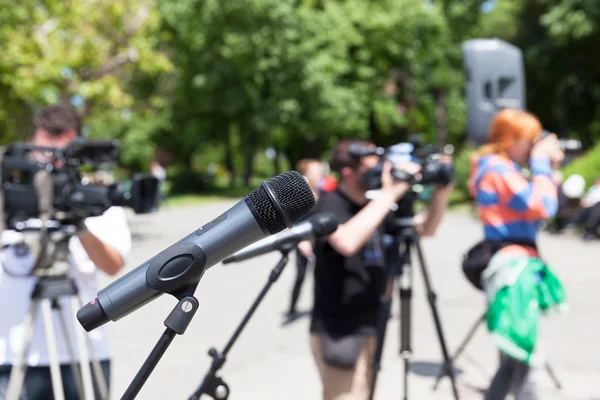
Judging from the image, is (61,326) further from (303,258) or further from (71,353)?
(303,258)

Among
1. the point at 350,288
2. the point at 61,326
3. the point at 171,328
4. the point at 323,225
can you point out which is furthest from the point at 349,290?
the point at 171,328

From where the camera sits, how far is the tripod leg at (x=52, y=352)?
270cm

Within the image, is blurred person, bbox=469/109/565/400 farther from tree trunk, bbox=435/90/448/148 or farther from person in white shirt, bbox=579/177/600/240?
tree trunk, bbox=435/90/448/148

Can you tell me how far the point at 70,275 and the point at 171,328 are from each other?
61.1 inches

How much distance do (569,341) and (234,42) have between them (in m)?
27.5

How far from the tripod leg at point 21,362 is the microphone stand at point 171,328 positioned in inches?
49.6

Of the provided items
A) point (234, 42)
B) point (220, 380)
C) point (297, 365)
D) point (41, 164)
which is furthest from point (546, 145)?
point (234, 42)

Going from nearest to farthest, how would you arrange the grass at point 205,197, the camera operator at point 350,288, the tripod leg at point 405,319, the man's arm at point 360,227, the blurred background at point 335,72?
1. the man's arm at point 360,227
2. the camera operator at point 350,288
3. the tripod leg at point 405,319
4. the blurred background at point 335,72
5. the grass at point 205,197

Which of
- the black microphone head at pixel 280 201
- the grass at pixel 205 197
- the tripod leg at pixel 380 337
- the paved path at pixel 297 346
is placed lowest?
the grass at pixel 205 197

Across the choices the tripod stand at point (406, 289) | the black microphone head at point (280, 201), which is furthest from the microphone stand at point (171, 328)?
the tripod stand at point (406, 289)

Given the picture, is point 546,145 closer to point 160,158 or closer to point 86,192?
point 86,192

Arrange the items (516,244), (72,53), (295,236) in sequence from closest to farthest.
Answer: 1. (295,236)
2. (516,244)
3. (72,53)

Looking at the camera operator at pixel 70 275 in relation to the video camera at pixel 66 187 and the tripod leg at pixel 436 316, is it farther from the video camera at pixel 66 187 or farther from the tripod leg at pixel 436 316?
the tripod leg at pixel 436 316

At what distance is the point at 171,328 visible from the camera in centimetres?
157
